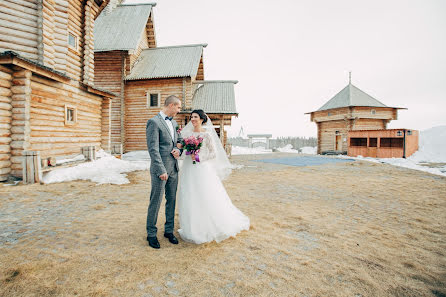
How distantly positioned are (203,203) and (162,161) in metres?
0.88

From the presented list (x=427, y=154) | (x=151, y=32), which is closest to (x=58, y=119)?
(x=151, y=32)

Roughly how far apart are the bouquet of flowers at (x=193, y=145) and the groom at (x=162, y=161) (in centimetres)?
17

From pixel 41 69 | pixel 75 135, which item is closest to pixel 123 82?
pixel 75 135

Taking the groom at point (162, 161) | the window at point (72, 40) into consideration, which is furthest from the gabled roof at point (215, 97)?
the groom at point (162, 161)

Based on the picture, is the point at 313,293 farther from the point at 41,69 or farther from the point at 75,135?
the point at 75,135

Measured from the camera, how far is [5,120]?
7.05 meters

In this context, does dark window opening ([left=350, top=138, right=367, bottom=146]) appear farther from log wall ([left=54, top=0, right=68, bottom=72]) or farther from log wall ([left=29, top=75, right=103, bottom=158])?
log wall ([left=54, top=0, right=68, bottom=72])

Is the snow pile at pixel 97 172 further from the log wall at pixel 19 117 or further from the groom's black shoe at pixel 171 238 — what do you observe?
the groom's black shoe at pixel 171 238

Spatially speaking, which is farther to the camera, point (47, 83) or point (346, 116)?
point (346, 116)

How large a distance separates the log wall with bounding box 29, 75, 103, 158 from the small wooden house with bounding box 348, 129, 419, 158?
2079cm

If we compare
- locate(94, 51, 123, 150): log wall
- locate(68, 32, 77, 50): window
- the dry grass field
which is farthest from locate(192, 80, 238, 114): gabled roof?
the dry grass field

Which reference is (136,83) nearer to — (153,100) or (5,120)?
(153,100)

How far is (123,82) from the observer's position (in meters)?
16.2

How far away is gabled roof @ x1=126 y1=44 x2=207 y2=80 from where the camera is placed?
1619 centimetres
